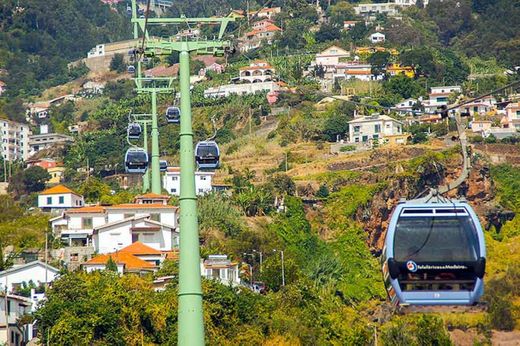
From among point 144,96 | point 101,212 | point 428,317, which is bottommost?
point 428,317

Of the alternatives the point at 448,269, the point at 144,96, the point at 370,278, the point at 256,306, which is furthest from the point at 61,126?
the point at 448,269

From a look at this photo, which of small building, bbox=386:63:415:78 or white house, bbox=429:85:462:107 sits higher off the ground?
small building, bbox=386:63:415:78

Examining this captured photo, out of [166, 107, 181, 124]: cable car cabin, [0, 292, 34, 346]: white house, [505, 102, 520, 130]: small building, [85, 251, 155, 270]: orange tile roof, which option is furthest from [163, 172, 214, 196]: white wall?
[0, 292, 34, 346]: white house

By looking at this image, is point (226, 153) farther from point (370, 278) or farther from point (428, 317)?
point (428, 317)

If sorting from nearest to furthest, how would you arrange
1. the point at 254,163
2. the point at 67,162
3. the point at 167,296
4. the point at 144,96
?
the point at 167,296
the point at 254,163
the point at 67,162
the point at 144,96

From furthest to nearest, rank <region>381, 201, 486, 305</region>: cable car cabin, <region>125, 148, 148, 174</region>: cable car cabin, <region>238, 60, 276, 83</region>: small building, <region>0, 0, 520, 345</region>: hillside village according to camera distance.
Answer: <region>238, 60, 276, 83</region>: small building, <region>0, 0, 520, 345</region>: hillside village, <region>125, 148, 148, 174</region>: cable car cabin, <region>381, 201, 486, 305</region>: cable car cabin

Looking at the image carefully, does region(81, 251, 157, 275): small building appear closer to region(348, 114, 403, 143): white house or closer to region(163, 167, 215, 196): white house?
region(163, 167, 215, 196): white house

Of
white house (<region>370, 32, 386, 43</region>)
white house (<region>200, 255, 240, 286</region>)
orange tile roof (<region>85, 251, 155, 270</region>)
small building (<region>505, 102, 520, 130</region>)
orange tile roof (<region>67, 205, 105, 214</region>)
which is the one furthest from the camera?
white house (<region>370, 32, 386, 43</region>)

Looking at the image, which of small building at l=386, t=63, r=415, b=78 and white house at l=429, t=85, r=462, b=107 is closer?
white house at l=429, t=85, r=462, b=107
